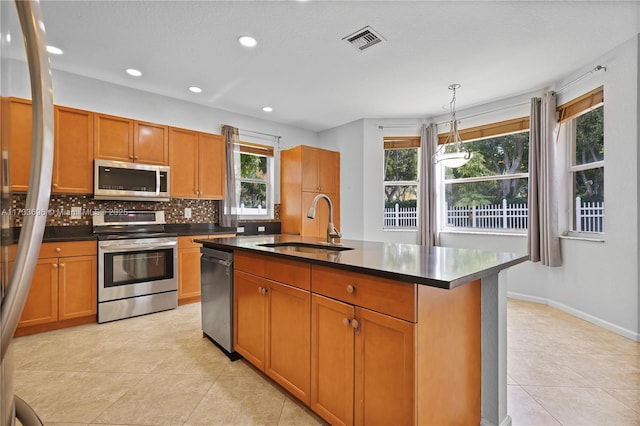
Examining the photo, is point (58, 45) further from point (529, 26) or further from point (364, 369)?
point (529, 26)

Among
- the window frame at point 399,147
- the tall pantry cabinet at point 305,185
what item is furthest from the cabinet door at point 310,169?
the window frame at point 399,147

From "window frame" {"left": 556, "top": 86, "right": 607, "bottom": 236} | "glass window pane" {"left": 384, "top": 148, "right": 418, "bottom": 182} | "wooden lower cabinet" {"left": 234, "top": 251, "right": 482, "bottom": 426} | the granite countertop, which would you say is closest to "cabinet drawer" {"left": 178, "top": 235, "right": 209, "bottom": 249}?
the granite countertop

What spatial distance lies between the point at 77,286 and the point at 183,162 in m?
1.80

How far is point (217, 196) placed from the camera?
4.39 metres

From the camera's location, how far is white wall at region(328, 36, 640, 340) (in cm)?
289

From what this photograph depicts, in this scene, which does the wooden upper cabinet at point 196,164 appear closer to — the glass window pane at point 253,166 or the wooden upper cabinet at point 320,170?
the glass window pane at point 253,166

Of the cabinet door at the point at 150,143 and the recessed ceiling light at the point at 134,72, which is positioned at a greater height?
the recessed ceiling light at the point at 134,72

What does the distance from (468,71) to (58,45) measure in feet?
13.7

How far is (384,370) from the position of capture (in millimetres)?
1346

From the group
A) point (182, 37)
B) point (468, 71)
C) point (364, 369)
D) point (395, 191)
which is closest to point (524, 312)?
point (395, 191)

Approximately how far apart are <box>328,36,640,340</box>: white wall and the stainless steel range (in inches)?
158

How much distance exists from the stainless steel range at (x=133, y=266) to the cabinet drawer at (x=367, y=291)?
8.63 feet

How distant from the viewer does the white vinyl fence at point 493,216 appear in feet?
11.5

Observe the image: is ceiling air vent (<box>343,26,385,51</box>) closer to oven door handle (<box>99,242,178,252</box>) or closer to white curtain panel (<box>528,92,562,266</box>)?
white curtain panel (<box>528,92,562,266</box>)
